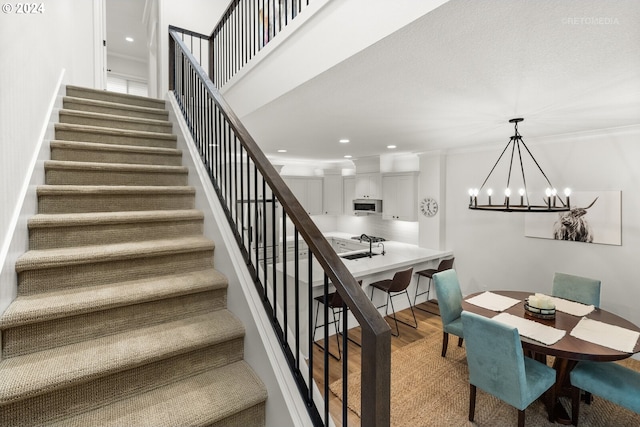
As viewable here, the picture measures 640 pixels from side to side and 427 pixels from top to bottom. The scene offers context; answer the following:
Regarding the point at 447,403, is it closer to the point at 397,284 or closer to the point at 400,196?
the point at 397,284

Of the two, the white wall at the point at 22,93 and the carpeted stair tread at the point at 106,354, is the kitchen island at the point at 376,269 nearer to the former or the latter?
the carpeted stair tread at the point at 106,354

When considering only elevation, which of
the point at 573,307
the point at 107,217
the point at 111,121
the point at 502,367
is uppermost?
the point at 111,121

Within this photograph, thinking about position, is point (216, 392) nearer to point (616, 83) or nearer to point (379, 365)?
point (379, 365)

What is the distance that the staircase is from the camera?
3.89 ft

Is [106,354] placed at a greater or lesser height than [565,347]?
greater

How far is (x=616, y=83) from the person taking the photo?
2.05 meters

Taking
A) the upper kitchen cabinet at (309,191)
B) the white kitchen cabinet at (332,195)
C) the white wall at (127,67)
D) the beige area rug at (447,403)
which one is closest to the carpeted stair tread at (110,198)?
the beige area rug at (447,403)

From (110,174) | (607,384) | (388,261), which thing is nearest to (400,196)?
(388,261)

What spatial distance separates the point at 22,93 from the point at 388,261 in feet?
13.8

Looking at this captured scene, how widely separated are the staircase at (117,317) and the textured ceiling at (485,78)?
1.45m

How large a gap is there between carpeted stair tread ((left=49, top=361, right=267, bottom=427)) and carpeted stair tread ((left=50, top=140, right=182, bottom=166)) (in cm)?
181

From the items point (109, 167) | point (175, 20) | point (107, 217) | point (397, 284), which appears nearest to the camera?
point (107, 217)

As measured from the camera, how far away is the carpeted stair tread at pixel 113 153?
2.18 metres

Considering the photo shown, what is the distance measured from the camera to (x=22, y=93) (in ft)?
5.30
